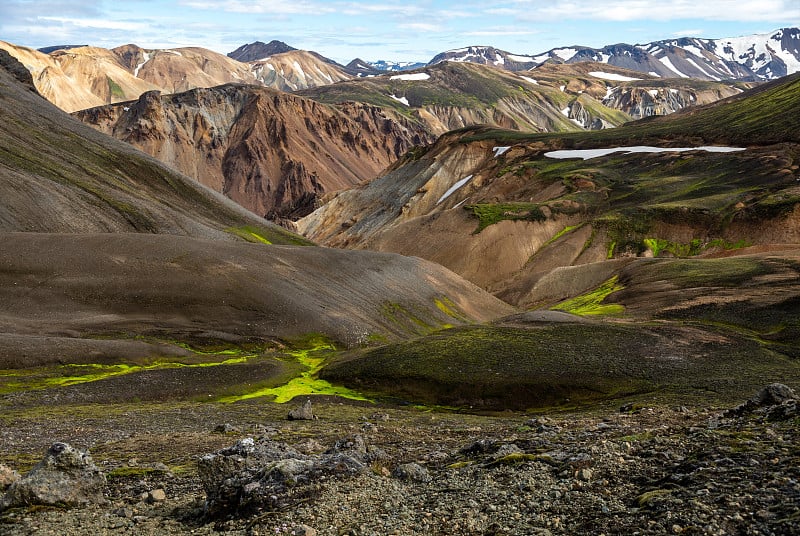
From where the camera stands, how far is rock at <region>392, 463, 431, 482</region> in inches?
718

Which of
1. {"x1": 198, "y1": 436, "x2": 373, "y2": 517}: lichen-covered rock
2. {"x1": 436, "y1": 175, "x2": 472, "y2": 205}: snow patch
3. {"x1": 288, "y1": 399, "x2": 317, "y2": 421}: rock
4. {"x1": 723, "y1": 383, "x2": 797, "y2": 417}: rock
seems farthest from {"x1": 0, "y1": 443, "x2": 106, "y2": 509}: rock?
{"x1": 436, "y1": 175, "x2": 472, "y2": 205}: snow patch

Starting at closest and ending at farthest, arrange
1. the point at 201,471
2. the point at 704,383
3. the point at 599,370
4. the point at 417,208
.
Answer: the point at 201,471
the point at 704,383
the point at 599,370
the point at 417,208

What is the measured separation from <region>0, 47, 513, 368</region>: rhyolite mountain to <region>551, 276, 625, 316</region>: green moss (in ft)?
36.6

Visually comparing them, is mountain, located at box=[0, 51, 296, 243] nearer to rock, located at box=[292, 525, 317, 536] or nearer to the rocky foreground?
the rocky foreground

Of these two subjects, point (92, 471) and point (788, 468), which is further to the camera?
point (92, 471)

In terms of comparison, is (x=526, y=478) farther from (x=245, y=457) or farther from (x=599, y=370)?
(x=599, y=370)

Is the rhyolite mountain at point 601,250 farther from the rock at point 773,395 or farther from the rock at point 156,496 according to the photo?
the rock at point 156,496

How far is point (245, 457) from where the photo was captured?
58.6 feet

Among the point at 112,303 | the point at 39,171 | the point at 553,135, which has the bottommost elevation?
the point at 112,303

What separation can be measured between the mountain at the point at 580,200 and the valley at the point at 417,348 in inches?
24.6

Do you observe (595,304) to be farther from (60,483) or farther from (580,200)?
(60,483)

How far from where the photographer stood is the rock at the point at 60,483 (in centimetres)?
1617

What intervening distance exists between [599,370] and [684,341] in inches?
439

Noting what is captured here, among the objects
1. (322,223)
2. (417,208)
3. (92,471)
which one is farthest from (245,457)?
(322,223)
